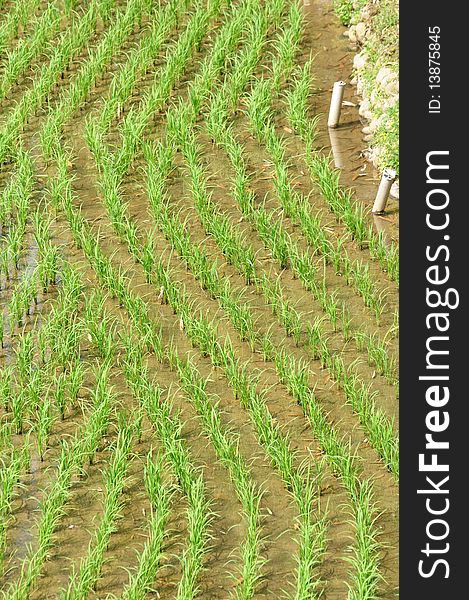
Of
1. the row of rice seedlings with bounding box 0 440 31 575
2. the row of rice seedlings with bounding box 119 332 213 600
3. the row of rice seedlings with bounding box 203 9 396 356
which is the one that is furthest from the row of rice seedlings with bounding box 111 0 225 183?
the row of rice seedlings with bounding box 0 440 31 575

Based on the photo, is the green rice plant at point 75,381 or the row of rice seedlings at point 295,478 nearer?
the row of rice seedlings at point 295,478

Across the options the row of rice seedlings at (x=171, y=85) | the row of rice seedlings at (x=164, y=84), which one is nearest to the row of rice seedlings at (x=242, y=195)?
the row of rice seedlings at (x=171, y=85)

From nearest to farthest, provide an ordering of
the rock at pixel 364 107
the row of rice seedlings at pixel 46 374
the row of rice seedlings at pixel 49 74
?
1. the row of rice seedlings at pixel 46 374
2. the row of rice seedlings at pixel 49 74
3. the rock at pixel 364 107

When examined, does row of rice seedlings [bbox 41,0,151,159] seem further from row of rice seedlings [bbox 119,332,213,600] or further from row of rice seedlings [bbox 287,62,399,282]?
row of rice seedlings [bbox 119,332,213,600]

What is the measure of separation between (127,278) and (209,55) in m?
2.38

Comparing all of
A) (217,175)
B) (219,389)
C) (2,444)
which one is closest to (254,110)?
(217,175)

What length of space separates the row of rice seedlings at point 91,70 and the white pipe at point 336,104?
161 cm

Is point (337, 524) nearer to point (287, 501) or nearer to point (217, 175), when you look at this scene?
point (287, 501)

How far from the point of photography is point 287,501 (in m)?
6.37

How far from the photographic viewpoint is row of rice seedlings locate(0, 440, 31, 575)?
612 cm

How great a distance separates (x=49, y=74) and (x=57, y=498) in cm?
373

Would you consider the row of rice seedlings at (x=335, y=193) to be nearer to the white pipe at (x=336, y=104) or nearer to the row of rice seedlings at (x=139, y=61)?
the white pipe at (x=336, y=104)

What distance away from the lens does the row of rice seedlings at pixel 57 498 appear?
593 centimetres

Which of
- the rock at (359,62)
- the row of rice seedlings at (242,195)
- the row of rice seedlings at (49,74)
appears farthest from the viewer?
the rock at (359,62)
